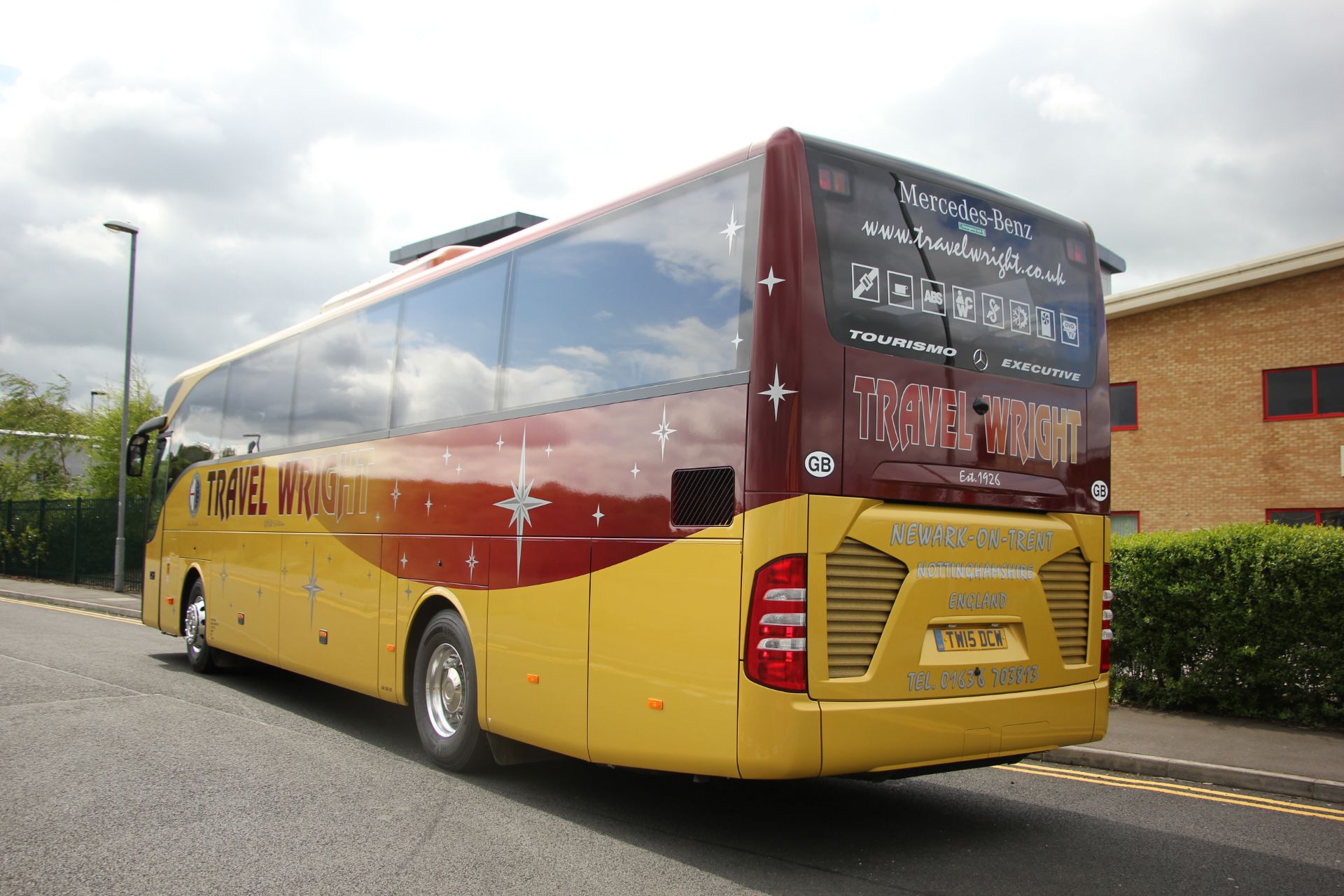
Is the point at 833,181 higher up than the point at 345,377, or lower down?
higher up

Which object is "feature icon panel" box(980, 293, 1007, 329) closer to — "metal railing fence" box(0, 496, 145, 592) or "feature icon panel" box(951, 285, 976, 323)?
"feature icon panel" box(951, 285, 976, 323)

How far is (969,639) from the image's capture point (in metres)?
5.62

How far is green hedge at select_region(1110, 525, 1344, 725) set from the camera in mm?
9414

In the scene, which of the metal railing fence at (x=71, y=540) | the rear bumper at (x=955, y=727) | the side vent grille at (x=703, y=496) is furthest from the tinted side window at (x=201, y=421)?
the metal railing fence at (x=71, y=540)

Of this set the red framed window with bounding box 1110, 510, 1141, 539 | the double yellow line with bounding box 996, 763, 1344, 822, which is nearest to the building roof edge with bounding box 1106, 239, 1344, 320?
the red framed window with bounding box 1110, 510, 1141, 539

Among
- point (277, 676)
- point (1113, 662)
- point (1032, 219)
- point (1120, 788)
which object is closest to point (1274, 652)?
point (1113, 662)

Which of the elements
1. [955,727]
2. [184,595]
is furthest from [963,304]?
[184,595]

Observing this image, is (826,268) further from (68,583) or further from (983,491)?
(68,583)

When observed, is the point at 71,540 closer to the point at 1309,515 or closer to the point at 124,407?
the point at 124,407

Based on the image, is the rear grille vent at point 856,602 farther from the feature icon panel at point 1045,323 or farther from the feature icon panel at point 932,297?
the feature icon panel at point 1045,323

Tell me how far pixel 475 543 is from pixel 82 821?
8.70ft

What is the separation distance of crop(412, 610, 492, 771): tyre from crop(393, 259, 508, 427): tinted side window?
149cm

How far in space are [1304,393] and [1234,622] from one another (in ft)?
56.0

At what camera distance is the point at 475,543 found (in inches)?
280
